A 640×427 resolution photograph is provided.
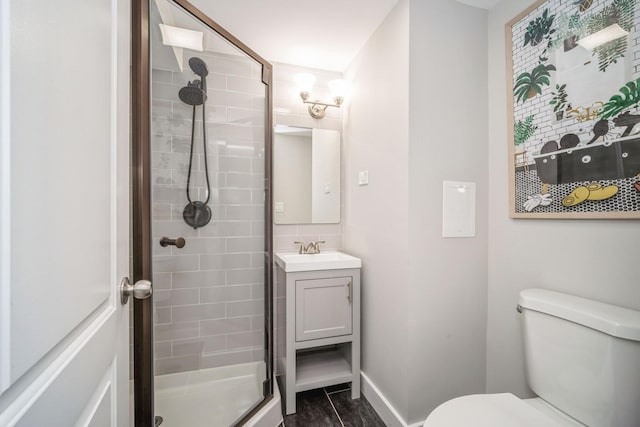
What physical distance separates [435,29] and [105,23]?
1493mm

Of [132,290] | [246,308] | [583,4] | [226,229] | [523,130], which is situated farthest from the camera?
[246,308]

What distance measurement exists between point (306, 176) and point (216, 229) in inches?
35.4

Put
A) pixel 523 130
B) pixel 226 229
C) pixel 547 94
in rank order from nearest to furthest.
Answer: pixel 547 94 → pixel 523 130 → pixel 226 229

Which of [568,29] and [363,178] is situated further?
[363,178]

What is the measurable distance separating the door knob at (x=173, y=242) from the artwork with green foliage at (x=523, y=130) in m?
1.76

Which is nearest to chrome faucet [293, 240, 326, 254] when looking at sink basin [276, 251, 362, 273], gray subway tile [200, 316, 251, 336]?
sink basin [276, 251, 362, 273]

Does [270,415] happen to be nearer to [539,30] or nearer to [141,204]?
[141,204]

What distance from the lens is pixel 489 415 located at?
942mm

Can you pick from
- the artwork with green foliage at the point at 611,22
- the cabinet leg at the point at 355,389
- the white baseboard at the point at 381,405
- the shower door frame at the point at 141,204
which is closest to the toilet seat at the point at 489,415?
the white baseboard at the point at 381,405

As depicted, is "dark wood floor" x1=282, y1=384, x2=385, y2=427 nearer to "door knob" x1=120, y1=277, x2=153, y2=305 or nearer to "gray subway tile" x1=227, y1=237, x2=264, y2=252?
"gray subway tile" x1=227, y1=237, x2=264, y2=252

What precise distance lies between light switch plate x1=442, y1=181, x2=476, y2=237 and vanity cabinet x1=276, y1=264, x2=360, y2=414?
0.66 m

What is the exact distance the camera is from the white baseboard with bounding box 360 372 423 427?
1.41 metres

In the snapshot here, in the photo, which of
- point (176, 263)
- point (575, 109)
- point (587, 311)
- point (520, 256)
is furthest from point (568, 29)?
point (176, 263)

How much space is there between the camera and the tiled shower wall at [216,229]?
1.21 metres
